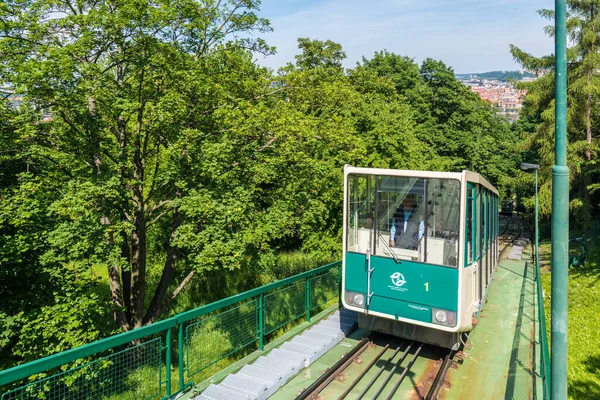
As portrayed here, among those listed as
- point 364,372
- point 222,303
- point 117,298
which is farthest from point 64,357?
point 117,298

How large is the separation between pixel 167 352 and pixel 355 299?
12.7ft

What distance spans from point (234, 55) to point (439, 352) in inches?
442

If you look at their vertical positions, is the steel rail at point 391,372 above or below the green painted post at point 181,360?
below

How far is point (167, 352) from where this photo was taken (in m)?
6.34

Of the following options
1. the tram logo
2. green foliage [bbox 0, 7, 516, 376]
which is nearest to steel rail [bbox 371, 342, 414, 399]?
the tram logo

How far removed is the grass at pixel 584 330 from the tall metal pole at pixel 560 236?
669 cm

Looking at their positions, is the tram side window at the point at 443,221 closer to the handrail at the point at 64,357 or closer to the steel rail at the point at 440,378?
the steel rail at the point at 440,378

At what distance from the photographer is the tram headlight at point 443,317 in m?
7.60

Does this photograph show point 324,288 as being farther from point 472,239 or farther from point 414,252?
point 472,239

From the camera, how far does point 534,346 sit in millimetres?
9273

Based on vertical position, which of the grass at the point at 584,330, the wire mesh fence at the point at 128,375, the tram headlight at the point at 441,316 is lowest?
the grass at the point at 584,330

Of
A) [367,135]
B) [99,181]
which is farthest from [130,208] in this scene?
[367,135]

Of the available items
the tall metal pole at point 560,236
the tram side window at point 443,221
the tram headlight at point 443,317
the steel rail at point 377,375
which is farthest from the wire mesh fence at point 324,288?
the tall metal pole at point 560,236

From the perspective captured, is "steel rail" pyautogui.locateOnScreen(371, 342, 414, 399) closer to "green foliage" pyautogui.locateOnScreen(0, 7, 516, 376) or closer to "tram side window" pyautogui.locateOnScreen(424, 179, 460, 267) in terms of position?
"tram side window" pyautogui.locateOnScreen(424, 179, 460, 267)
